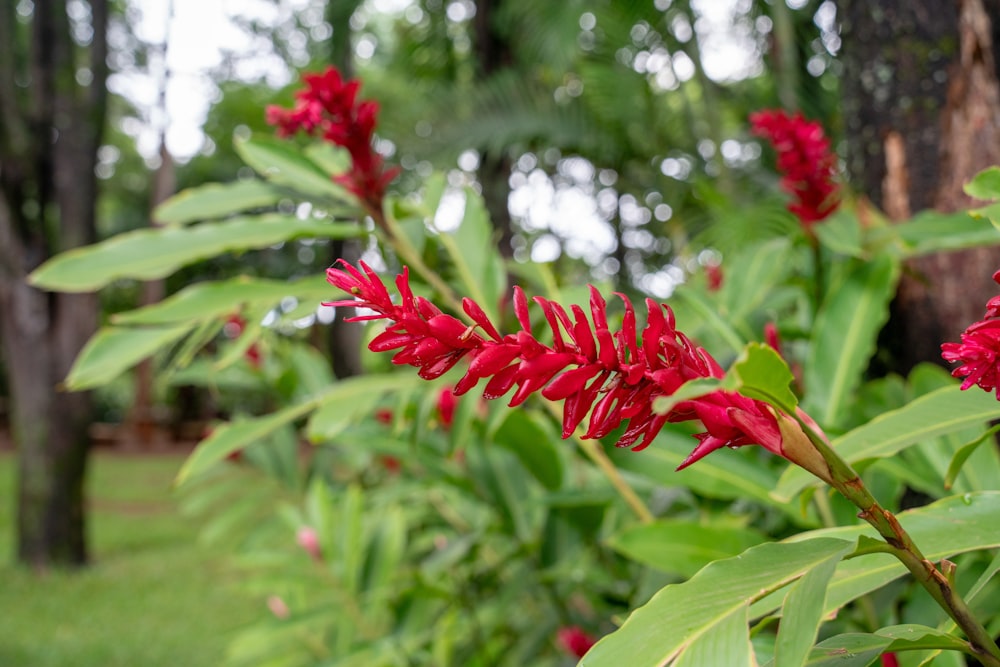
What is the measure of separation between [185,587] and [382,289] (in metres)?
6.06

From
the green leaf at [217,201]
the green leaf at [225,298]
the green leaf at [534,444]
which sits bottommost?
the green leaf at [534,444]

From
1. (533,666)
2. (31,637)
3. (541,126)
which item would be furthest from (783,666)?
(31,637)

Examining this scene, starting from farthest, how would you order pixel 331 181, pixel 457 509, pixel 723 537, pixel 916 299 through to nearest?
pixel 457 509, pixel 916 299, pixel 331 181, pixel 723 537

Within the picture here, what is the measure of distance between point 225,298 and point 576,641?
0.66m

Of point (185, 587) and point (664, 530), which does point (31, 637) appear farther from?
point (664, 530)

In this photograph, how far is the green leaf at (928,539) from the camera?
21.6 inches

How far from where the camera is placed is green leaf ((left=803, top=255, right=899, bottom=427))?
1015 millimetres

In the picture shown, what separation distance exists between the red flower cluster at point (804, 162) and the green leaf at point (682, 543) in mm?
542

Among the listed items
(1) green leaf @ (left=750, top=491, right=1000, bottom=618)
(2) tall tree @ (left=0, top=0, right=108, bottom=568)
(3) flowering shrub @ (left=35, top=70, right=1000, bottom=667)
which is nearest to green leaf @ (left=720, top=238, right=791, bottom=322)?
(3) flowering shrub @ (left=35, top=70, right=1000, bottom=667)

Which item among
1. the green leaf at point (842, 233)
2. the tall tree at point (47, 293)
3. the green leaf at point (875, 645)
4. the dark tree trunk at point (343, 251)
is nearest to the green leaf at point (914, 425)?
the green leaf at point (875, 645)

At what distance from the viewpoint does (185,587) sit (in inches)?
229

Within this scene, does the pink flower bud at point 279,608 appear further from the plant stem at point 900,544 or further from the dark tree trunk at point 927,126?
the plant stem at point 900,544

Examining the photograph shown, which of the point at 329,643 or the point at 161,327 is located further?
the point at 329,643

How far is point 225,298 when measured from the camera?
1050 mm
